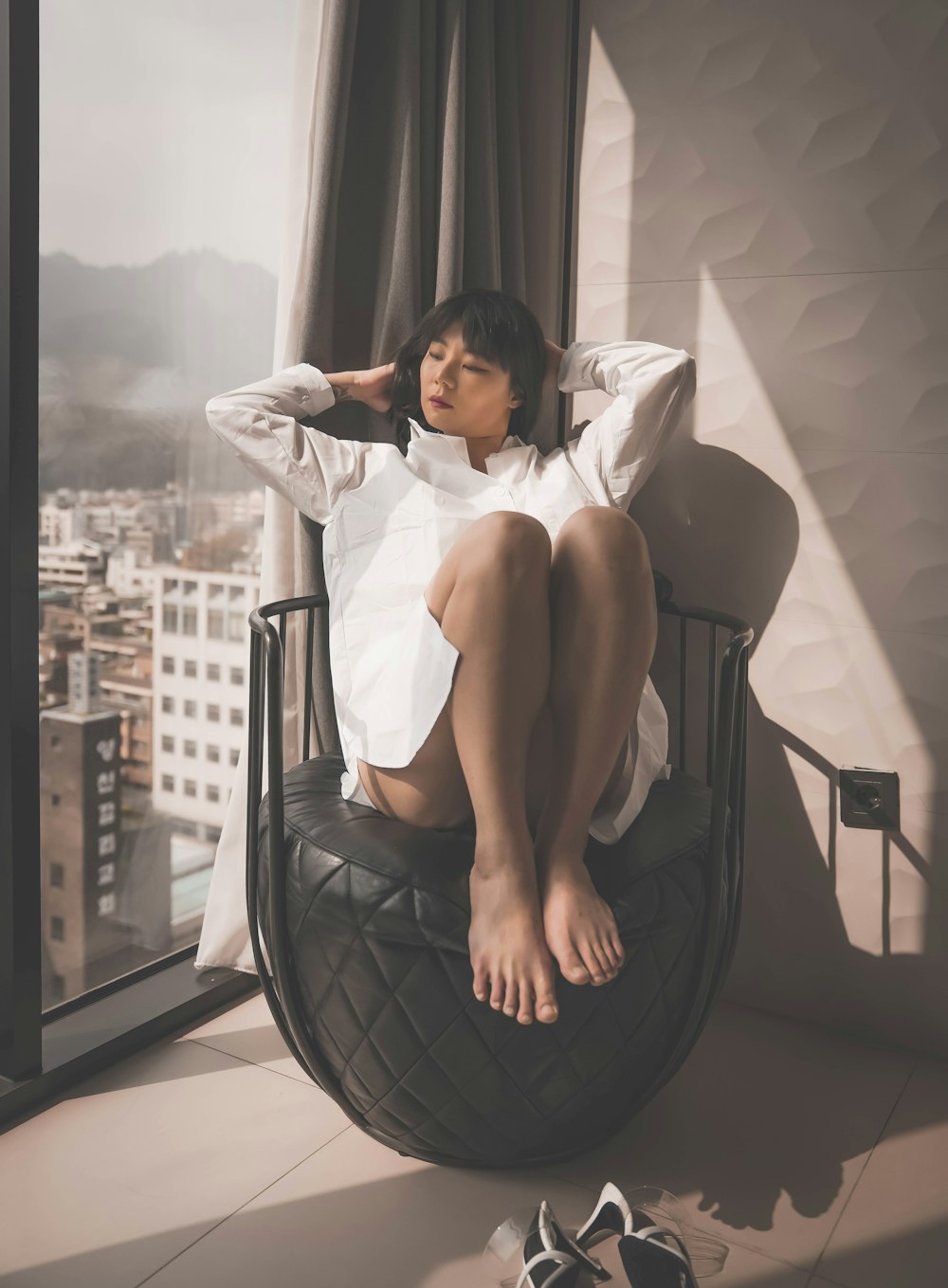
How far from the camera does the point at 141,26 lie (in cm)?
161

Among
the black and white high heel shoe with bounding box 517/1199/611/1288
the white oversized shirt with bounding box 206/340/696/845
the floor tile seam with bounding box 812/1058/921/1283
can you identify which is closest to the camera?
the black and white high heel shoe with bounding box 517/1199/611/1288

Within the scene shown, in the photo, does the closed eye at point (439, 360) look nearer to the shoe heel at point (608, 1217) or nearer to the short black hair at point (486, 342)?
the short black hair at point (486, 342)

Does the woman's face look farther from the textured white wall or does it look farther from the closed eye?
the textured white wall

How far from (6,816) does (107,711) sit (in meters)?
0.32

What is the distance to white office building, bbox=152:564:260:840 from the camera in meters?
1.82

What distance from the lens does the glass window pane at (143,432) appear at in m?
1.56

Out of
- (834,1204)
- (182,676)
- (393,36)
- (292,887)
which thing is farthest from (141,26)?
A: (834,1204)

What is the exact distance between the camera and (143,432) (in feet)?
5.65

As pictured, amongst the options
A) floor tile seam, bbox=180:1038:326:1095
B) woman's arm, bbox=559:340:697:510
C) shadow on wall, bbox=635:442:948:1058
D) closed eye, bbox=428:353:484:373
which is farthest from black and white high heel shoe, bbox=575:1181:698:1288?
closed eye, bbox=428:353:484:373

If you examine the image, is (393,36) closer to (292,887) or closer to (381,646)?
(381,646)

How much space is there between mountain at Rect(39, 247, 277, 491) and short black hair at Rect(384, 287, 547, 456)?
0.35 m

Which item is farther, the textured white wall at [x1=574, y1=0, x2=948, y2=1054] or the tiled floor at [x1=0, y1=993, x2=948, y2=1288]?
the textured white wall at [x1=574, y1=0, x2=948, y2=1054]

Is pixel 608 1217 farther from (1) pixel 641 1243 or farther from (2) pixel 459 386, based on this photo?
(2) pixel 459 386

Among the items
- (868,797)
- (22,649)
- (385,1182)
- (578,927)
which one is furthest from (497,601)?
(868,797)
